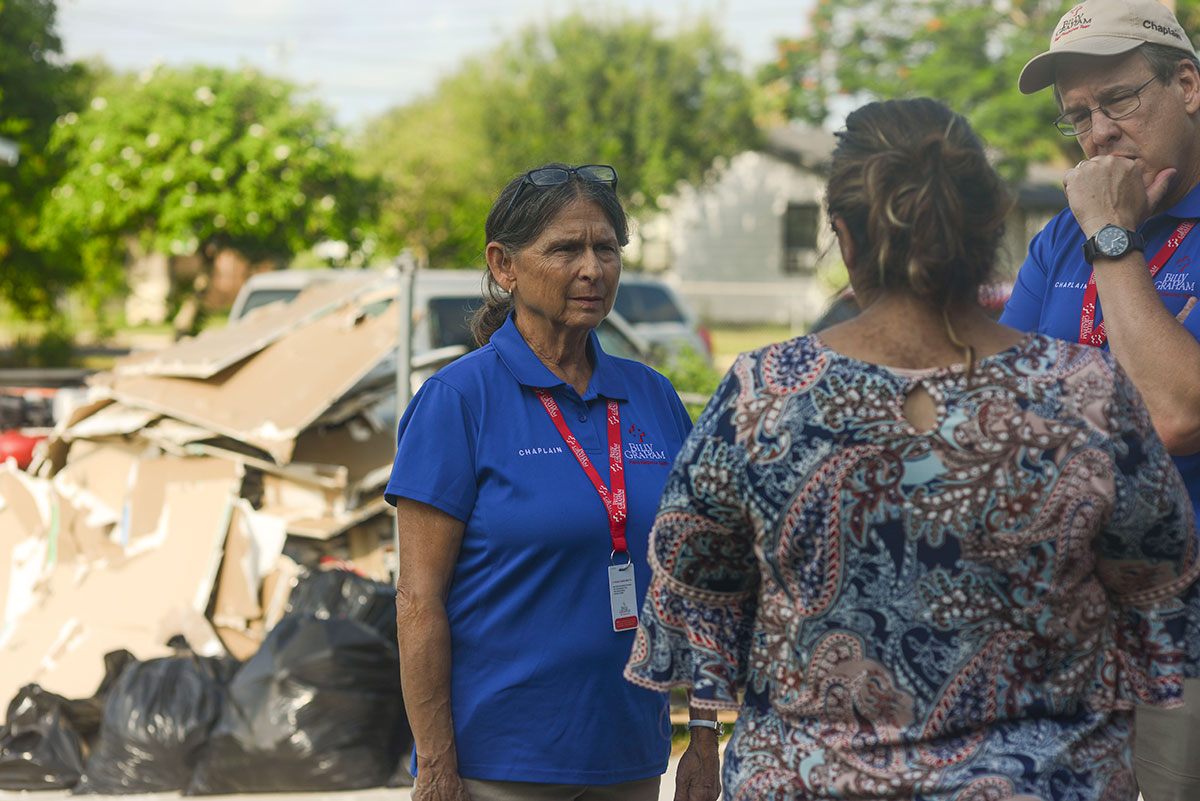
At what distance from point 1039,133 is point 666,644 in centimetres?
2876

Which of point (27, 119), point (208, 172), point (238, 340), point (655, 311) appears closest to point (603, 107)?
point (27, 119)

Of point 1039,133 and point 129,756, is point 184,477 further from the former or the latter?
point 1039,133

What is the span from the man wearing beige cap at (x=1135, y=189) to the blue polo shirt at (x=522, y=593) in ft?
3.24

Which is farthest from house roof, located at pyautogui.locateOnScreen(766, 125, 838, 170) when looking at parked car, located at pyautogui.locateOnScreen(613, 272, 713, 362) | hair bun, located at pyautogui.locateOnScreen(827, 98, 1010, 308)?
hair bun, located at pyautogui.locateOnScreen(827, 98, 1010, 308)

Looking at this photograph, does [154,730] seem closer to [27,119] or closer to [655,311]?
[655,311]

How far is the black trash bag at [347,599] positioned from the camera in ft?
16.8

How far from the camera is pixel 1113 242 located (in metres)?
2.12

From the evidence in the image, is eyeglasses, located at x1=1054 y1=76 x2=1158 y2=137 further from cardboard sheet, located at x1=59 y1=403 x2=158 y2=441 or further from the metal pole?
cardboard sheet, located at x1=59 y1=403 x2=158 y2=441

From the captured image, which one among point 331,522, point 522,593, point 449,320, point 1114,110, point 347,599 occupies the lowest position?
point 347,599

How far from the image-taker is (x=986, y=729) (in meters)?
1.64

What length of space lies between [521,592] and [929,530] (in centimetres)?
97

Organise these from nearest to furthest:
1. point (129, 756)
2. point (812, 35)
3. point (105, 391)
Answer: point (129, 756) → point (105, 391) → point (812, 35)

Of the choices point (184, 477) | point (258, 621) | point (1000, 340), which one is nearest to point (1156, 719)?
point (1000, 340)

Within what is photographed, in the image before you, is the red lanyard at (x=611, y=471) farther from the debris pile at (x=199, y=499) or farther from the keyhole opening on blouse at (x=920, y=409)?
the debris pile at (x=199, y=499)
